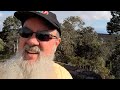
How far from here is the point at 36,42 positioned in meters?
1.52

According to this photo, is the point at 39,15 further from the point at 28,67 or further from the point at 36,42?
the point at 28,67

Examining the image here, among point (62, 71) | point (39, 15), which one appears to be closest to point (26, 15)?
point (39, 15)

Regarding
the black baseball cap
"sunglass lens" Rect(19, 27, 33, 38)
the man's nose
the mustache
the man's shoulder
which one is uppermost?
the black baseball cap

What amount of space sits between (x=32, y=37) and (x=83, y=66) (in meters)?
0.34

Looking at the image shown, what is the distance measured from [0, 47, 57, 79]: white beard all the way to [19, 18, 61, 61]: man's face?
26mm

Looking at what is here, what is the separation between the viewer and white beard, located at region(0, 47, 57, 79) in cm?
151

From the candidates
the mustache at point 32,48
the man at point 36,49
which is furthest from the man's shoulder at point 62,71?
the mustache at point 32,48

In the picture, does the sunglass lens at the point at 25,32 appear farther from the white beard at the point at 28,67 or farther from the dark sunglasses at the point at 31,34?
the white beard at the point at 28,67

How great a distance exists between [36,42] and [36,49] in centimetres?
4

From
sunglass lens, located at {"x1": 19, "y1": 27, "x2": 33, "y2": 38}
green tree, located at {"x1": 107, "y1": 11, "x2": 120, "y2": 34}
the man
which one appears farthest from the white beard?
green tree, located at {"x1": 107, "y1": 11, "x2": 120, "y2": 34}

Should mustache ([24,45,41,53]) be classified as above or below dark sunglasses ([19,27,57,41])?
below

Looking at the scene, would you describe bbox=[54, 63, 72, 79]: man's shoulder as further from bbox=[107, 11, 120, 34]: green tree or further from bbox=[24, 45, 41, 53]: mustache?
bbox=[107, 11, 120, 34]: green tree

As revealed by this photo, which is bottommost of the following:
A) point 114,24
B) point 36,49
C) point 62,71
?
point 62,71
